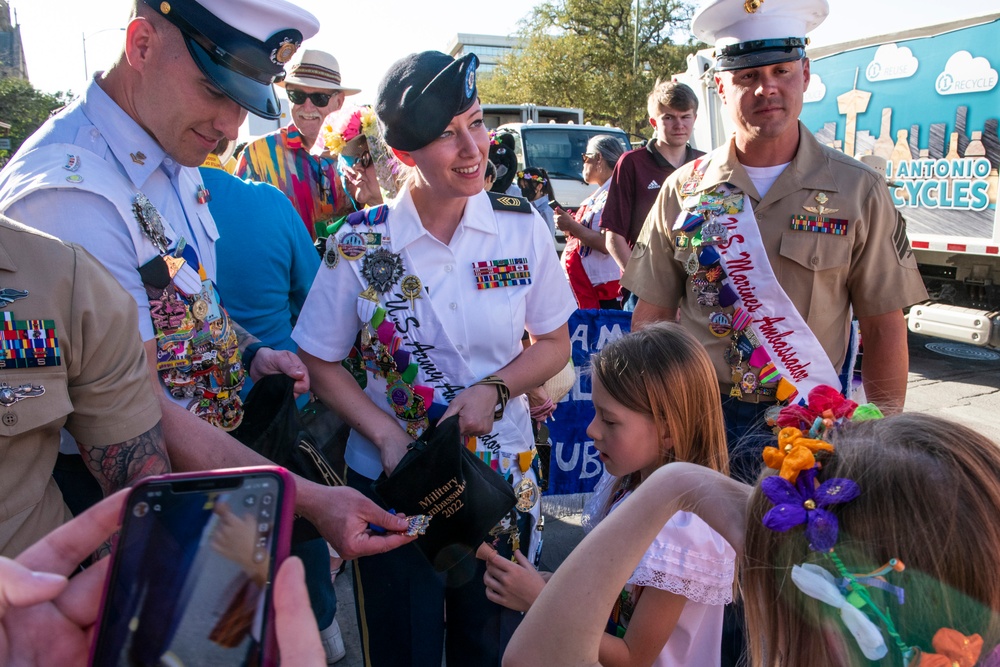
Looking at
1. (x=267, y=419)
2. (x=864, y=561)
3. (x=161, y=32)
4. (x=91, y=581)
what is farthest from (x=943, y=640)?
(x=161, y=32)

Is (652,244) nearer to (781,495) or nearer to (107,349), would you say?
(781,495)

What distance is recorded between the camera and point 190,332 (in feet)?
5.75

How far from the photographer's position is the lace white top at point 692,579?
5.41ft

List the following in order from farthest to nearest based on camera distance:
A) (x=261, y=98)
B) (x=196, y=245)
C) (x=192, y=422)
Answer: (x=196, y=245), (x=261, y=98), (x=192, y=422)

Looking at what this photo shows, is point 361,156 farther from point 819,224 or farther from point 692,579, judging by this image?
point 692,579

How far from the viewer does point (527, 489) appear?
6.72 ft

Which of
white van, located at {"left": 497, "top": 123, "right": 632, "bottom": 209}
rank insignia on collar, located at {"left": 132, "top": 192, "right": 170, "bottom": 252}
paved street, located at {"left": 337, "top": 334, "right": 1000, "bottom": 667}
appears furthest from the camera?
white van, located at {"left": 497, "top": 123, "right": 632, "bottom": 209}

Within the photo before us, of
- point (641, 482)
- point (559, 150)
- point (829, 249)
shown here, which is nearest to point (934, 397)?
point (829, 249)

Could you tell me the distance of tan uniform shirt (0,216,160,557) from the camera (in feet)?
3.85

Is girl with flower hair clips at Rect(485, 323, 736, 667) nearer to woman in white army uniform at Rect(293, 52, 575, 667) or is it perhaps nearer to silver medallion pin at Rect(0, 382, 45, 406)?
woman in white army uniform at Rect(293, 52, 575, 667)

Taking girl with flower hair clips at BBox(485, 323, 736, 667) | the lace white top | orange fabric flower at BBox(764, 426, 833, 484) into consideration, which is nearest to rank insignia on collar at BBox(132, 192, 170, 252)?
girl with flower hair clips at BBox(485, 323, 736, 667)

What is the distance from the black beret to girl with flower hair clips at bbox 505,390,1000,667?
1.12 metres

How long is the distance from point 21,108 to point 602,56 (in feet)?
57.8

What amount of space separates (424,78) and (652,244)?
117 cm
